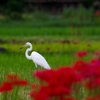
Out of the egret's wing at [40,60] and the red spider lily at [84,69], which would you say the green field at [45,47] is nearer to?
the egret's wing at [40,60]

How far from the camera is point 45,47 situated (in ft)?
45.0

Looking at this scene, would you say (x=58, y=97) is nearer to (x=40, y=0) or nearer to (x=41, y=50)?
(x=41, y=50)

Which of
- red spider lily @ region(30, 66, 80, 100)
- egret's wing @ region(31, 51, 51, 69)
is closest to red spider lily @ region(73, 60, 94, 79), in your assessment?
red spider lily @ region(30, 66, 80, 100)

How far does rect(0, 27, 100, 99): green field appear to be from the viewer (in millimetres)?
8075

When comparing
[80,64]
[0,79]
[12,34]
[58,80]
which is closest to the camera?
[58,80]

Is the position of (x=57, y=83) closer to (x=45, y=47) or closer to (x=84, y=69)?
(x=84, y=69)

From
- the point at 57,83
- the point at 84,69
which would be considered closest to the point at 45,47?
the point at 84,69

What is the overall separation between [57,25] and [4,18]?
4051 millimetres

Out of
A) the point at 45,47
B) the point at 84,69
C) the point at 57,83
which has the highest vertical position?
the point at 45,47

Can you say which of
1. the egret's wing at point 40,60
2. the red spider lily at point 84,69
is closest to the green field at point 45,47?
the egret's wing at point 40,60

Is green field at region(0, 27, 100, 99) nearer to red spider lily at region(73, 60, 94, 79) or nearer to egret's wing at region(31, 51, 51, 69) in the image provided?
egret's wing at region(31, 51, 51, 69)

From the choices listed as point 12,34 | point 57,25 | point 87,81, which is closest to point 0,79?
point 87,81

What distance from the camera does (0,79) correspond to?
6.71 meters

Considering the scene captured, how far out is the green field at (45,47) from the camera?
8075 millimetres
